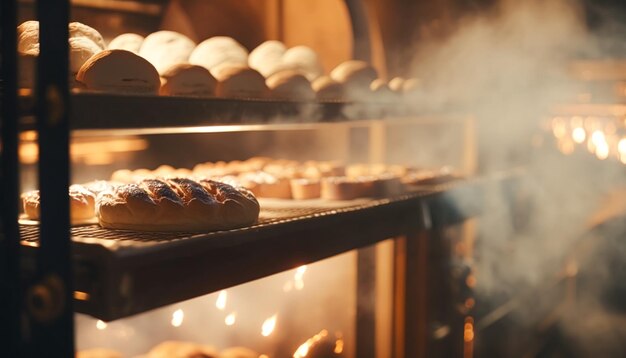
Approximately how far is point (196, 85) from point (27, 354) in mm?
727

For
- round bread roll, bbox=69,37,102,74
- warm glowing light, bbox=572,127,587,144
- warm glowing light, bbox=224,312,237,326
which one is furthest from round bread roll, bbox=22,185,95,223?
warm glowing light, bbox=572,127,587,144

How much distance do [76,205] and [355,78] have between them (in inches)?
→ 39.4

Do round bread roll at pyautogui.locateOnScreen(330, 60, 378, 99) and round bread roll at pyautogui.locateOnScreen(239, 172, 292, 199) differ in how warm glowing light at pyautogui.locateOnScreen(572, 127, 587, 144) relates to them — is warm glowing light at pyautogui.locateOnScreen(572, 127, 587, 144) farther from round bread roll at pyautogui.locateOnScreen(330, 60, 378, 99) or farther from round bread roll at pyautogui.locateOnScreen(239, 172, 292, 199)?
round bread roll at pyautogui.locateOnScreen(239, 172, 292, 199)

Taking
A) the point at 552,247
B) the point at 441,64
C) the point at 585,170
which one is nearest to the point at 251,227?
the point at 441,64

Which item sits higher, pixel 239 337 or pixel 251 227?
pixel 251 227

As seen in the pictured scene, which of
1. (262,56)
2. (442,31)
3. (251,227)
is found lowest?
(251,227)

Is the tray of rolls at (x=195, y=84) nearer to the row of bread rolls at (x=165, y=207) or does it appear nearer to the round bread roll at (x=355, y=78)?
the round bread roll at (x=355, y=78)

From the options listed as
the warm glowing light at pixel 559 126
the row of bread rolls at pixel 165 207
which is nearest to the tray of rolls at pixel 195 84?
the row of bread rolls at pixel 165 207

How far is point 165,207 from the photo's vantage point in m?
1.46

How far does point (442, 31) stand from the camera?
318 centimetres

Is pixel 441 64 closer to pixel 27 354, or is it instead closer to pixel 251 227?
pixel 251 227

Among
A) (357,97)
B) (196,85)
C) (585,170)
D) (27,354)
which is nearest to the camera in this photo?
(27,354)

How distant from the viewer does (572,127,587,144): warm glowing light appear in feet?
13.8

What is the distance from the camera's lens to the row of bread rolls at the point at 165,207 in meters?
1.46
